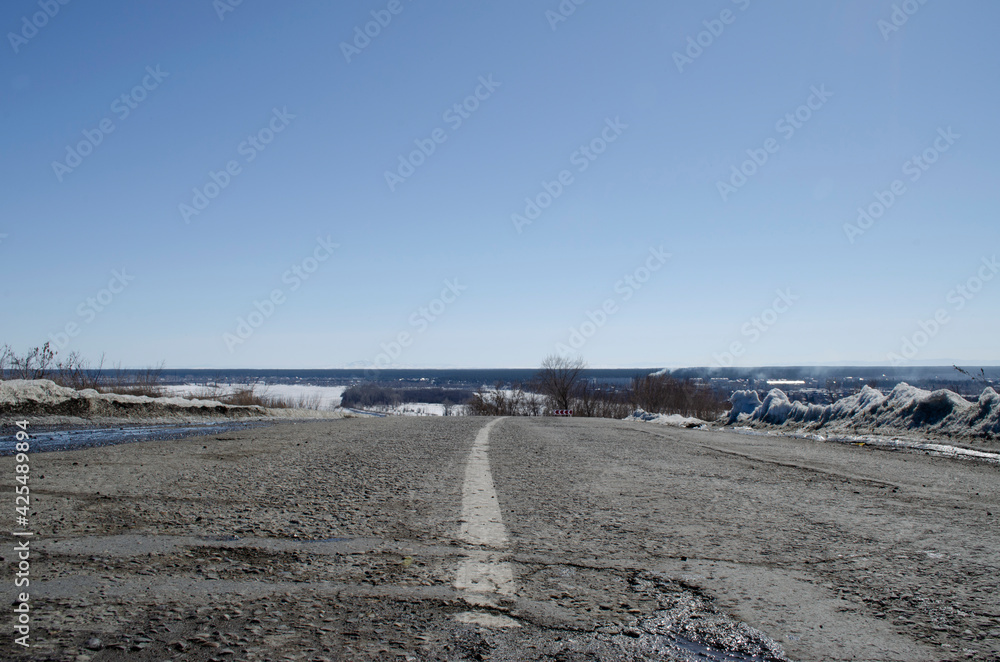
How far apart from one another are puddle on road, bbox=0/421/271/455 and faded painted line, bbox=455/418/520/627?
617 centimetres

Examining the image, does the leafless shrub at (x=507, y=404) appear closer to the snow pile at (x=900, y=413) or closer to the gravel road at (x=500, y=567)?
the snow pile at (x=900, y=413)

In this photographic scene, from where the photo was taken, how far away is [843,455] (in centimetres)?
844

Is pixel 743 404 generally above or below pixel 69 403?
below

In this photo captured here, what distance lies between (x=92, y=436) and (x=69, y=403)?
17.2 feet

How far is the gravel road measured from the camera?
6.56 ft

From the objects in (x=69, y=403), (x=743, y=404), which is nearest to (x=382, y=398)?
(x=743, y=404)

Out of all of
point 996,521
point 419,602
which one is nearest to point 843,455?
point 996,521

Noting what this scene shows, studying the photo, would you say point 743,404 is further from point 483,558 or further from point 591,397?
point 591,397

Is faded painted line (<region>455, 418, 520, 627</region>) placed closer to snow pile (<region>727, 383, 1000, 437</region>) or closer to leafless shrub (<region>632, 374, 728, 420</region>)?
snow pile (<region>727, 383, 1000, 437</region>)

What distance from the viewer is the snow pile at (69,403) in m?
13.3

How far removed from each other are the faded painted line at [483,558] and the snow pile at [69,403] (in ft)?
42.6

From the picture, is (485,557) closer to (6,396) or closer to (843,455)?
(843,455)

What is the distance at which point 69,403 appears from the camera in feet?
46.3

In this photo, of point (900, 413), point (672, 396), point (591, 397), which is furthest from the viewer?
point (591, 397)
